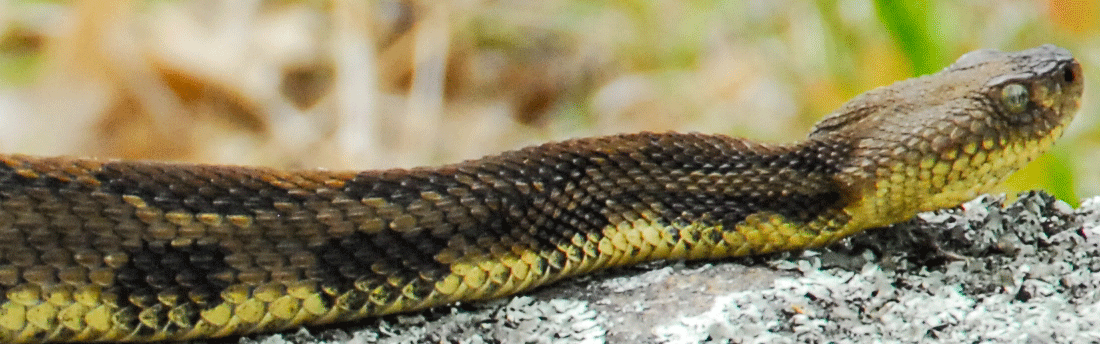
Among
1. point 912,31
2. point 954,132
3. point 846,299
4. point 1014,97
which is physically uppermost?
point 912,31

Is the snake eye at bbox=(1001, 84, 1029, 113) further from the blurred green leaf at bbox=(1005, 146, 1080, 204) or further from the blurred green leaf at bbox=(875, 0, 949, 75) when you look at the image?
the blurred green leaf at bbox=(875, 0, 949, 75)

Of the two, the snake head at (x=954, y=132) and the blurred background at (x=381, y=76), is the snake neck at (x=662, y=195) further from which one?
the blurred background at (x=381, y=76)

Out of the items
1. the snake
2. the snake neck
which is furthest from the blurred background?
the snake neck

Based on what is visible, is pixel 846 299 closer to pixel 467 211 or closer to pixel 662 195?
pixel 662 195

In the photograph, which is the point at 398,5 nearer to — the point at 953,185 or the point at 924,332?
the point at 953,185

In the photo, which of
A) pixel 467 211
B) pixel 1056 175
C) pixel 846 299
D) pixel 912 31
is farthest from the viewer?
pixel 912 31

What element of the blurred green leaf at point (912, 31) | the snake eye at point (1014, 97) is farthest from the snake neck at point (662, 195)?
the blurred green leaf at point (912, 31)

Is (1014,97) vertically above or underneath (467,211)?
above

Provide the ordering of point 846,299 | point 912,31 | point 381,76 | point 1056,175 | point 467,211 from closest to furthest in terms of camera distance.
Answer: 1. point 846,299
2. point 467,211
3. point 1056,175
4. point 912,31
5. point 381,76

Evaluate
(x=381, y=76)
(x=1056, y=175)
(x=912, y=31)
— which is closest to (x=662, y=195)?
(x=912, y=31)
